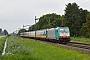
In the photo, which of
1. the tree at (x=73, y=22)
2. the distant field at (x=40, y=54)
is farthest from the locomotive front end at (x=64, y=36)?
the tree at (x=73, y=22)

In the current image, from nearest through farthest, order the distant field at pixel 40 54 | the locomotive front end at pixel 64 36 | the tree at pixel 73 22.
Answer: the distant field at pixel 40 54
the locomotive front end at pixel 64 36
the tree at pixel 73 22

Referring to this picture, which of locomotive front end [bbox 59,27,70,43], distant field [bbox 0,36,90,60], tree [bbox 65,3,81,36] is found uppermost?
tree [bbox 65,3,81,36]

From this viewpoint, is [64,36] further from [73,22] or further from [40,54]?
[73,22]

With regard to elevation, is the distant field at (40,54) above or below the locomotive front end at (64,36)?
below

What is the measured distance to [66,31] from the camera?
4600 cm

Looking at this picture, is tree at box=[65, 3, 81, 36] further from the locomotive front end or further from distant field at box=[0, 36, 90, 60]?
distant field at box=[0, 36, 90, 60]

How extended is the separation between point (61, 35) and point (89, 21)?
35.4 meters

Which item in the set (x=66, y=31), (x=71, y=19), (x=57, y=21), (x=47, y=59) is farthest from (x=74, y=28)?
(x=47, y=59)

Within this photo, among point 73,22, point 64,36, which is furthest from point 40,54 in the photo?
point 73,22

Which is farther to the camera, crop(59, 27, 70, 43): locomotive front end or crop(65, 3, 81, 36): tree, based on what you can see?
crop(65, 3, 81, 36): tree

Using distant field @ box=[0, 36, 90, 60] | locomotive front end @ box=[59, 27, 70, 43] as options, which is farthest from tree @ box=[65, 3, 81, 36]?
distant field @ box=[0, 36, 90, 60]

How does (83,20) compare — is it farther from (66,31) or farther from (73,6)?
(66,31)

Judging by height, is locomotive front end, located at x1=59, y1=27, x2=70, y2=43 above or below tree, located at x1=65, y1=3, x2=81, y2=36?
below

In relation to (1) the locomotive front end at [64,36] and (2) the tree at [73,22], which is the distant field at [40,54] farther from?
(2) the tree at [73,22]
